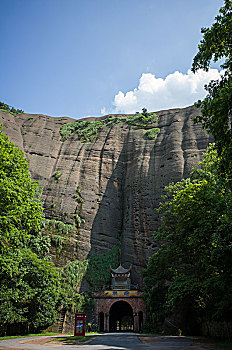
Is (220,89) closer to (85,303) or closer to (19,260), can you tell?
(19,260)

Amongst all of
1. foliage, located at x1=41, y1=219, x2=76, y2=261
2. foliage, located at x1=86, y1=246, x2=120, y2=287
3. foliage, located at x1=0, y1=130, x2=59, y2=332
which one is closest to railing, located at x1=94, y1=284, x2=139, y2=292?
foliage, located at x1=86, y1=246, x2=120, y2=287

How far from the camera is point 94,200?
3519 centimetres

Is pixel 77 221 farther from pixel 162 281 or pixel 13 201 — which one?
pixel 13 201

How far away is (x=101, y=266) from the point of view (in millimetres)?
29516

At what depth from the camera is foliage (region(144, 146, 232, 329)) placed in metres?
10.9

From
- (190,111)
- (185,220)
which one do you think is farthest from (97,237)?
(190,111)

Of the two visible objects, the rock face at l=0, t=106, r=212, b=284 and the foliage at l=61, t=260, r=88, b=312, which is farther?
the rock face at l=0, t=106, r=212, b=284

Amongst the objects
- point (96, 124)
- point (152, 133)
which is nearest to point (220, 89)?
point (152, 133)

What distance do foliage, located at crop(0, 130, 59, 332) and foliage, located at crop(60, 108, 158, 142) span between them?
28.0 m

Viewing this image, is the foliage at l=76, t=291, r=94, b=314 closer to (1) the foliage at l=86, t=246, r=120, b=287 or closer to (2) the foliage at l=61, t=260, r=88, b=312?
(2) the foliage at l=61, t=260, r=88, b=312

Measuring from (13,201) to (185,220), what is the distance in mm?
10118

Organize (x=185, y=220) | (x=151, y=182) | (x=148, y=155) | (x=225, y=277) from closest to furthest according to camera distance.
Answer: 1. (x=225, y=277)
2. (x=185, y=220)
3. (x=151, y=182)
4. (x=148, y=155)

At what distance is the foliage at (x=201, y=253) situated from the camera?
10.9 m

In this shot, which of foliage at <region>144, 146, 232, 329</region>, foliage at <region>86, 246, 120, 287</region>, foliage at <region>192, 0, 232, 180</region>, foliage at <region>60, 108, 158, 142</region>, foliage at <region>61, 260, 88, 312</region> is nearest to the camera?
foliage at <region>192, 0, 232, 180</region>
